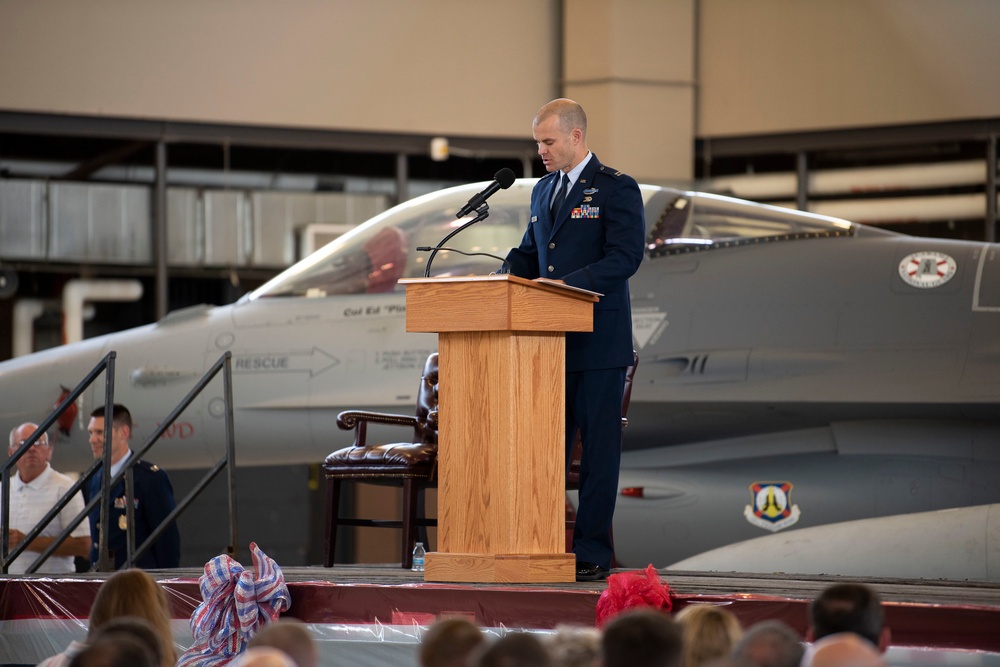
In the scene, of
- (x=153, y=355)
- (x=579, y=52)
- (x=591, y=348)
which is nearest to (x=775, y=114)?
(x=579, y=52)

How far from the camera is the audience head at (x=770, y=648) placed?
221cm

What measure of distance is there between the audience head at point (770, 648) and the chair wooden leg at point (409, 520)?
3.30m

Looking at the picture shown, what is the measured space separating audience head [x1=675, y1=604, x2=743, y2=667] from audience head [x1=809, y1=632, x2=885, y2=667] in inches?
19.5

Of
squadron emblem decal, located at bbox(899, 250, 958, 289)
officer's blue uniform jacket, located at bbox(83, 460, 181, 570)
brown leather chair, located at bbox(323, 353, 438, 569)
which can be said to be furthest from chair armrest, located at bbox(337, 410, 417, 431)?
squadron emblem decal, located at bbox(899, 250, 958, 289)

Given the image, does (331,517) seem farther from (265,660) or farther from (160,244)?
(160,244)

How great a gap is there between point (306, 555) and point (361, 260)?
23.8 feet

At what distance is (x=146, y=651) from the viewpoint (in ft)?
7.28

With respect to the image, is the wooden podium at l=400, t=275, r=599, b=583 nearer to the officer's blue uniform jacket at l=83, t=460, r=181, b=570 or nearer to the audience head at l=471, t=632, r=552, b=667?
the audience head at l=471, t=632, r=552, b=667

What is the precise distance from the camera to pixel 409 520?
5.48m

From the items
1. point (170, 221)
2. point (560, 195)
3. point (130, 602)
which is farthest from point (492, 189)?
point (170, 221)

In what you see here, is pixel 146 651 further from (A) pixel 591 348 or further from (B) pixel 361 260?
(B) pixel 361 260

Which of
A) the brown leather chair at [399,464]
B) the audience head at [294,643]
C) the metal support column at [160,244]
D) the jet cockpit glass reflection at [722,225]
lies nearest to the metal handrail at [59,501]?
the brown leather chair at [399,464]

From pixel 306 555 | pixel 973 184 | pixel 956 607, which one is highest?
pixel 973 184

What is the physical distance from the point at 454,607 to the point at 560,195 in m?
1.39
